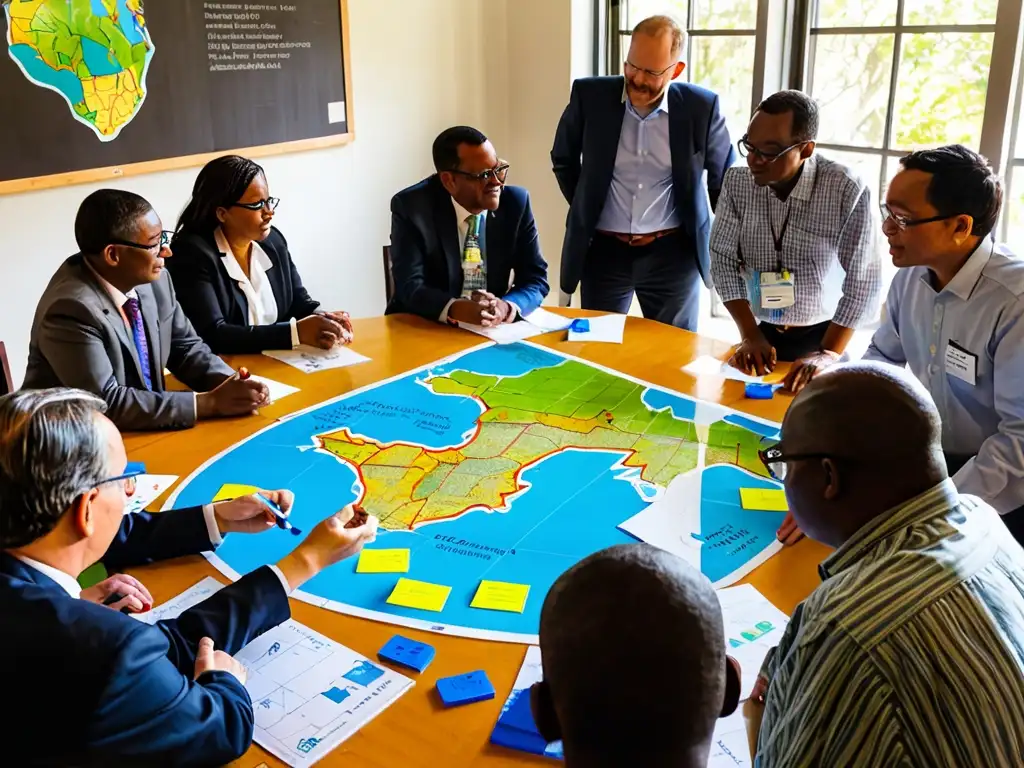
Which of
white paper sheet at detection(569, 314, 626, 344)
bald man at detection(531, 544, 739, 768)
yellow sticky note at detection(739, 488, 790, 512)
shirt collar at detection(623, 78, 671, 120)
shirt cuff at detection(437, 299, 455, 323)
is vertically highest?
shirt collar at detection(623, 78, 671, 120)

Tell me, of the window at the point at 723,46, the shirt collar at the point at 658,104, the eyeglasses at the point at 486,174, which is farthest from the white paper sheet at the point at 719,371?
the window at the point at 723,46

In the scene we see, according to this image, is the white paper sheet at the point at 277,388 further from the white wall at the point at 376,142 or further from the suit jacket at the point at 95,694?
the white wall at the point at 376,142

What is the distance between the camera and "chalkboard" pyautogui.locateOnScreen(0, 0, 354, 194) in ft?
10.9

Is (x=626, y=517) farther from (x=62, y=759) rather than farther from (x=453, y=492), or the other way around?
(x=62, y=759)

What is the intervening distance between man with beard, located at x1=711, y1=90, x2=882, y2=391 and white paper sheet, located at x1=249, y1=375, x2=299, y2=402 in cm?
Result: 135

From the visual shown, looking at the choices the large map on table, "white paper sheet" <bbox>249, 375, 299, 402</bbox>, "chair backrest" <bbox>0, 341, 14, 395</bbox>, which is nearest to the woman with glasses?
"white paper sheet" <bbox>249, 375, 299, 402</bbox>

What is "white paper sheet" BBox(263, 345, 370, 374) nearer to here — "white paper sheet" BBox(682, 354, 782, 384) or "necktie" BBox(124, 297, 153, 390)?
"necktie" BBox(124, 297, 153, 390)

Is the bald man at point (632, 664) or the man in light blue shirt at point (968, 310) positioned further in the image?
the man in light blue shirt at point (968, 310)

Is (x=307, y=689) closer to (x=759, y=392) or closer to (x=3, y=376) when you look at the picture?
(x=759, y=392)

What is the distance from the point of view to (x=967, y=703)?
3.39ft

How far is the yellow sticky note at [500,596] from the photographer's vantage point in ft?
5.27

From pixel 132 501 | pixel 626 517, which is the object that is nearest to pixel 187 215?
pixel 132 501

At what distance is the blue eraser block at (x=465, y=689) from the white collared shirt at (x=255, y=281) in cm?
186

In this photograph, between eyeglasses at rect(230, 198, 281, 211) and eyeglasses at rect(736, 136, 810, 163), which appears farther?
eyeglasses at rect(230, 198, 281, 211)
